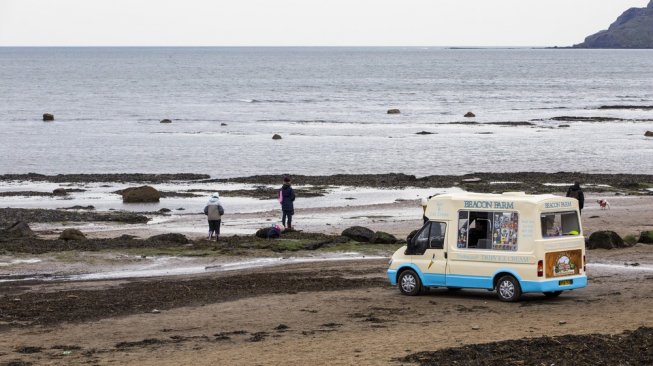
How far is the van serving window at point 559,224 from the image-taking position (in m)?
23.0

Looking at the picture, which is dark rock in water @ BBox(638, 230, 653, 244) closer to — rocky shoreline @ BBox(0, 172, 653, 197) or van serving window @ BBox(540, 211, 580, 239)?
van serving window @ BBox(540, 211, 580, 239)

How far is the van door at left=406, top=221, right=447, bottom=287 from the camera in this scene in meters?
24.2

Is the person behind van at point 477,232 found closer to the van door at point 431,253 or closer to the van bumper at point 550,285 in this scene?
the van door at point 431,253

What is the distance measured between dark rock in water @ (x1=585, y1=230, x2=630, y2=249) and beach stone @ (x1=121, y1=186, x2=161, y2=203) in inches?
1017

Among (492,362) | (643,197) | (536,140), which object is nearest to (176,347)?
(492,362)

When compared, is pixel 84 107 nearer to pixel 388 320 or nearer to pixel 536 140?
pixel 536 140

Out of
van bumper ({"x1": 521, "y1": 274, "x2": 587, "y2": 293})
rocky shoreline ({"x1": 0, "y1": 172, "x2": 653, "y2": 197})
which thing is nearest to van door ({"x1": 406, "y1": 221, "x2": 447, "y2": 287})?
van bumper ({"x1": 521, "y1": 274, "x2": 587, "y2": 293})

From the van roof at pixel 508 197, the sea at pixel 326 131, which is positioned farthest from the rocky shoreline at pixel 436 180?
the van roof at pixel 508 197

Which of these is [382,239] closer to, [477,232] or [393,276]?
[393,276]

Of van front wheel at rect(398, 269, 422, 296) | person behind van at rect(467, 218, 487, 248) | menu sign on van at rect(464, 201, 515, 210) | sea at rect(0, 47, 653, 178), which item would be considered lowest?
van front wheel at rect(398, 269, 422, 296)

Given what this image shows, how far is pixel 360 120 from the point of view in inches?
4611

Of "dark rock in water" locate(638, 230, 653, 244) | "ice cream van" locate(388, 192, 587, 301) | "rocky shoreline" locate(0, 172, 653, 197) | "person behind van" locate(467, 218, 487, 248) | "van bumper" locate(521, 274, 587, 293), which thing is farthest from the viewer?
"rocky shoreline" locate(0, 172, 653, 197)

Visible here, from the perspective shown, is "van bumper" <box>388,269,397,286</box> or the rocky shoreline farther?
the rocky shoreline

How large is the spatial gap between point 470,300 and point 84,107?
12312 centimetres
